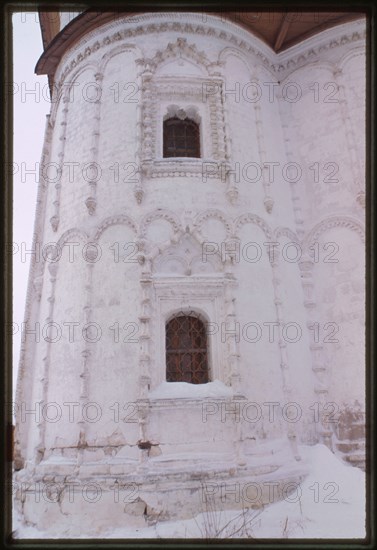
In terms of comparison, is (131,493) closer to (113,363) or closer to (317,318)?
(113,363)

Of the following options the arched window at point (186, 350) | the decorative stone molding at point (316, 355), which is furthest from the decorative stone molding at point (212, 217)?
the decorative stone molding at point (316, 355)

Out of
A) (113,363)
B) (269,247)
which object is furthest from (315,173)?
(113,363)

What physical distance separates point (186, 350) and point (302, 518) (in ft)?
10.9

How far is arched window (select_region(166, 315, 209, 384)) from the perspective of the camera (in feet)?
27.8

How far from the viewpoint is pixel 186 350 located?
8625mm

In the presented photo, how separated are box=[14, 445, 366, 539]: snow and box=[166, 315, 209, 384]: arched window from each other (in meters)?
2.27

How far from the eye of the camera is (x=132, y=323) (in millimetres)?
8594

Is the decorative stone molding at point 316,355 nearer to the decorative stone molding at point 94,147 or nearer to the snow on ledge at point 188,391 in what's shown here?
the snow on ledge at point 188,391

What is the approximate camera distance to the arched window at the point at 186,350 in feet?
27.8

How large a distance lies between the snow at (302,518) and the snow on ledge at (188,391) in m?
1.83

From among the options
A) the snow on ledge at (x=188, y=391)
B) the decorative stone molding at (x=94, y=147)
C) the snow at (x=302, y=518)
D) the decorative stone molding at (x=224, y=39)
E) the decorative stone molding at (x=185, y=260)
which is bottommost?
the snow at (x=302, y=518)

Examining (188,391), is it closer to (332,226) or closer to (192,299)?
(192,299)

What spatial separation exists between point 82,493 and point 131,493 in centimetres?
84

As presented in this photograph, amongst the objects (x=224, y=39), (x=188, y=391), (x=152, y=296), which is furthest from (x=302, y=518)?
(x=224, y=39)
